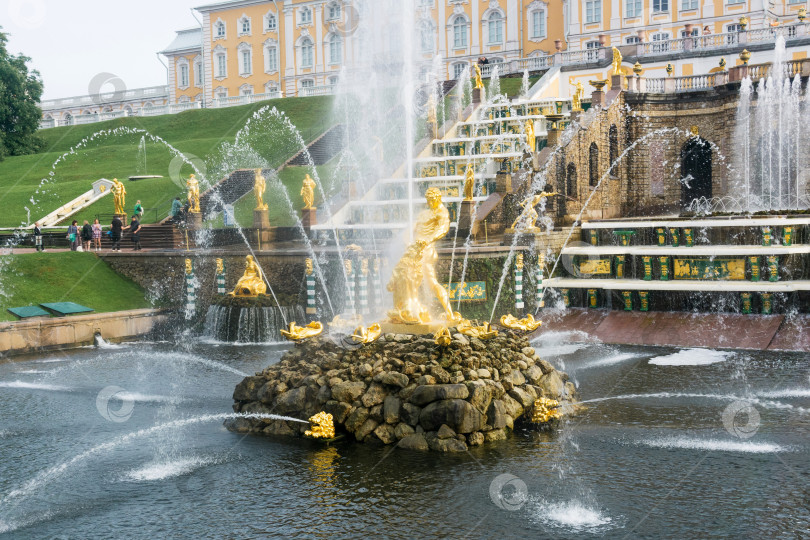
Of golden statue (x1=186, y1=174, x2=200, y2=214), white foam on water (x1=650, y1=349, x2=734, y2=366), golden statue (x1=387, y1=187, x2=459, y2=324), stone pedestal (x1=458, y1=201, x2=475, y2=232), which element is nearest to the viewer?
golden statue (x1=387, y1=187, x2=459, y2=324)

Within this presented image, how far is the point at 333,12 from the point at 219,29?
42.7 feet

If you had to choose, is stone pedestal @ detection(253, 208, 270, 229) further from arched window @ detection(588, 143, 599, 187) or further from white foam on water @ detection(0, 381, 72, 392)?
white foam on water @ detection(0, 381, 72, 392)

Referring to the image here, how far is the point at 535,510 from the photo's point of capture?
9891mm

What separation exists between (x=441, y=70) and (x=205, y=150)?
75.0 ft

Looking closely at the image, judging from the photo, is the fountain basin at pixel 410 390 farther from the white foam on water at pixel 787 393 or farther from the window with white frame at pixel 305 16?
the window with white frame at pixel 305 16

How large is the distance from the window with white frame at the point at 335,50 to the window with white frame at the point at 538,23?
18182 millimetres

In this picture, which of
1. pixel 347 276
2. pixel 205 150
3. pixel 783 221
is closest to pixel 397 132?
pixel 205 150

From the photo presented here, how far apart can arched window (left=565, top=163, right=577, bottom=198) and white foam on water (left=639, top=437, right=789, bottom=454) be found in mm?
19948

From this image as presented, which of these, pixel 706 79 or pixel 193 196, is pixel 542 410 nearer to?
pixel 193 196

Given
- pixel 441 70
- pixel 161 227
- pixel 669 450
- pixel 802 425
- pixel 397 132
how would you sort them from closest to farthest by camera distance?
pixel 669 450 < pixel 802 425 < pixel 161 227 < pixel 397 132 < pixel 441 70

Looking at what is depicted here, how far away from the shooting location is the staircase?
42.7m

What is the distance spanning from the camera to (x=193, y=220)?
107 feet

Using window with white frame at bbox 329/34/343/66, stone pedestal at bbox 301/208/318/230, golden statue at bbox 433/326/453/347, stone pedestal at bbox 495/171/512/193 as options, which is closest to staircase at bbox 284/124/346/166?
stone pedestal at bbox 301/208/318/230

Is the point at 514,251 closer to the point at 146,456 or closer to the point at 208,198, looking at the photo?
the point at 146,456
